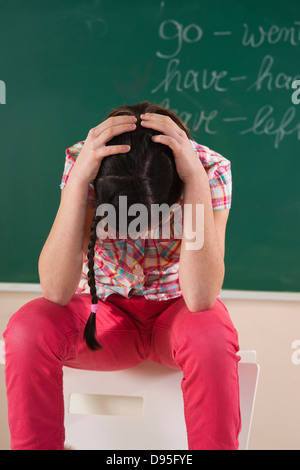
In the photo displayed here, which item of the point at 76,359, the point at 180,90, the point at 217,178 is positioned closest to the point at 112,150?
the point at 217,178

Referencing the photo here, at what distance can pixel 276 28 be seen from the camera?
150cm

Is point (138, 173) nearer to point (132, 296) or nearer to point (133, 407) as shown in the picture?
point (132, 296)

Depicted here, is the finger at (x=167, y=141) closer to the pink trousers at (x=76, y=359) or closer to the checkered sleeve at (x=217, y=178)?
the checkered sleeve at (x=217, y=178)

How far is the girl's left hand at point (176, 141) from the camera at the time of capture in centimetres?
81

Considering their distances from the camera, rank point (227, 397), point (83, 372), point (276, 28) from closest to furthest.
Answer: point (227, 397) → point (83, 372) → point (276, 28)

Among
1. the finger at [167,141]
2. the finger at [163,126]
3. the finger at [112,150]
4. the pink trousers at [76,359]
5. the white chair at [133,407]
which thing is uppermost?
the finger at [163,126]

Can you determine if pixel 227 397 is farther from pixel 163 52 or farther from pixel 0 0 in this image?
pixel 0 0

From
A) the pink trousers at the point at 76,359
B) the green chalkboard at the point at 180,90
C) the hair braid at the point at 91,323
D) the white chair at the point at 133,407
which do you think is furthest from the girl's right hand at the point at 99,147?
the green chalkboard at the point at 180,90

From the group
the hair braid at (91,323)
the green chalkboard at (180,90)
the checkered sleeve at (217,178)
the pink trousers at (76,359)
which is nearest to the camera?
the pink trousers at (76,359)

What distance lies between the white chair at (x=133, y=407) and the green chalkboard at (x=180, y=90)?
2.31 feet

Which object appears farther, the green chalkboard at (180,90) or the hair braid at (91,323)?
the green chalkboard at (180,90)

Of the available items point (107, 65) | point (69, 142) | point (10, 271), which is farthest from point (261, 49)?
point (10, 271)

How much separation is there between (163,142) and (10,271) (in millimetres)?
1057

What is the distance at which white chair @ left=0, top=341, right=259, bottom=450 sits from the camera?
0.96 metres
